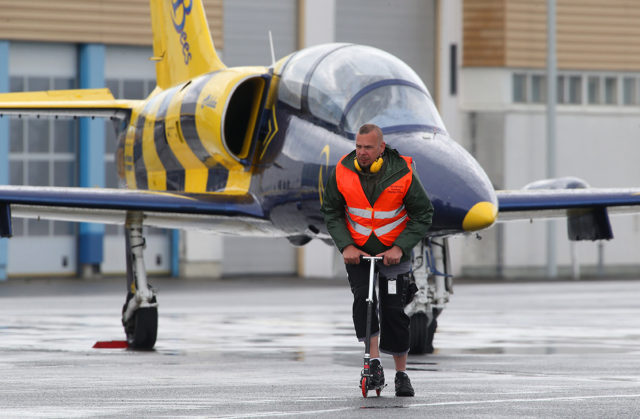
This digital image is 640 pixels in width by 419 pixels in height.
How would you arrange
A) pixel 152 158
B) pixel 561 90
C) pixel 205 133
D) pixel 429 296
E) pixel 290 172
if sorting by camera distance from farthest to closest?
pixel 561 90 → pixel 152 158 → pixel 205 133 → pixel 290 172 → pixel 429 296

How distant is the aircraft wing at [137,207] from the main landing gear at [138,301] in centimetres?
17

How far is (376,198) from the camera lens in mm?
8906

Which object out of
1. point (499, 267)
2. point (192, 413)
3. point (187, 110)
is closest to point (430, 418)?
point (192, 413)

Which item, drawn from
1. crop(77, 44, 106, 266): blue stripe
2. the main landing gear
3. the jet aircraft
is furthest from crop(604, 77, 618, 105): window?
the main landing gear

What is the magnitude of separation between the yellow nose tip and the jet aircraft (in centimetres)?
1

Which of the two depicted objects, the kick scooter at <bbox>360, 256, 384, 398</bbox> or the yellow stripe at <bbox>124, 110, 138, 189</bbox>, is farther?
the yellow stripe at <bbox>124, 110, 138, 189</bbox>

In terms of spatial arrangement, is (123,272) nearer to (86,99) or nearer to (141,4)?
(141,4)

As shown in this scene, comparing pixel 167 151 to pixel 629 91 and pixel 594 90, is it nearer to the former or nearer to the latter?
pixel 594 90

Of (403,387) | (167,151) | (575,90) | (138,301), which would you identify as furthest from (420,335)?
(575,90)

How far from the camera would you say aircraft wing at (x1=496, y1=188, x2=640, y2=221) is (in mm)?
13320

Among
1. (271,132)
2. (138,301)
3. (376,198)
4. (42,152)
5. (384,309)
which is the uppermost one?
(42,152)

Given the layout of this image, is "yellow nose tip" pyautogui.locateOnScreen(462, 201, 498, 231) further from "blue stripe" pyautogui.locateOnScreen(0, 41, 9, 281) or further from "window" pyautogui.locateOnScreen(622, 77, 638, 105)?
"window" pyautogui.locateOnScreen(622, 77, 638, 105)

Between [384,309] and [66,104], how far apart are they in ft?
27.4

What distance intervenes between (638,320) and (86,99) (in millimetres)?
8037
